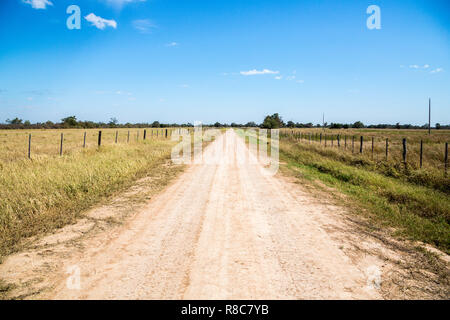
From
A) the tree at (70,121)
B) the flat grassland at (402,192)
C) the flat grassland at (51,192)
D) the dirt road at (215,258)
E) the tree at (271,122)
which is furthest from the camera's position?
the tree at (70,121)

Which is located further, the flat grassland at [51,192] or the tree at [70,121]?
the tree at [70,121]

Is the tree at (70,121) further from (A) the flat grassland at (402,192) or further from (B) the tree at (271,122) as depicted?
(A) the flat grassland at (402,192)

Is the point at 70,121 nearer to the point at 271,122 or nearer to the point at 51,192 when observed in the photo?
the point at 271,122

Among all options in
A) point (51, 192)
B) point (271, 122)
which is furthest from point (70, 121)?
point (51, 192)

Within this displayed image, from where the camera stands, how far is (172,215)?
549 centimetres

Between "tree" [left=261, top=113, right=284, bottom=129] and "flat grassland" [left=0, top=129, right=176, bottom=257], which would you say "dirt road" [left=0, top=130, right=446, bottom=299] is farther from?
"tree" [left=261, top=113, right=284, bottom=129]

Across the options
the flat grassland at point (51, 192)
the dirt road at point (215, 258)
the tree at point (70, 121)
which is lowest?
the dirt road at point (215, 258)

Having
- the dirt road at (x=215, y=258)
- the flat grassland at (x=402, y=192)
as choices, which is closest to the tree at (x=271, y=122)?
the flat grassland at (x=402, y=192)

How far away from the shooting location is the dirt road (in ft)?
9.52

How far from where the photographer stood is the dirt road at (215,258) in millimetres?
2902

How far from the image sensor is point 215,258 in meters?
3.65

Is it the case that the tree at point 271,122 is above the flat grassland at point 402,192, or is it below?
above
